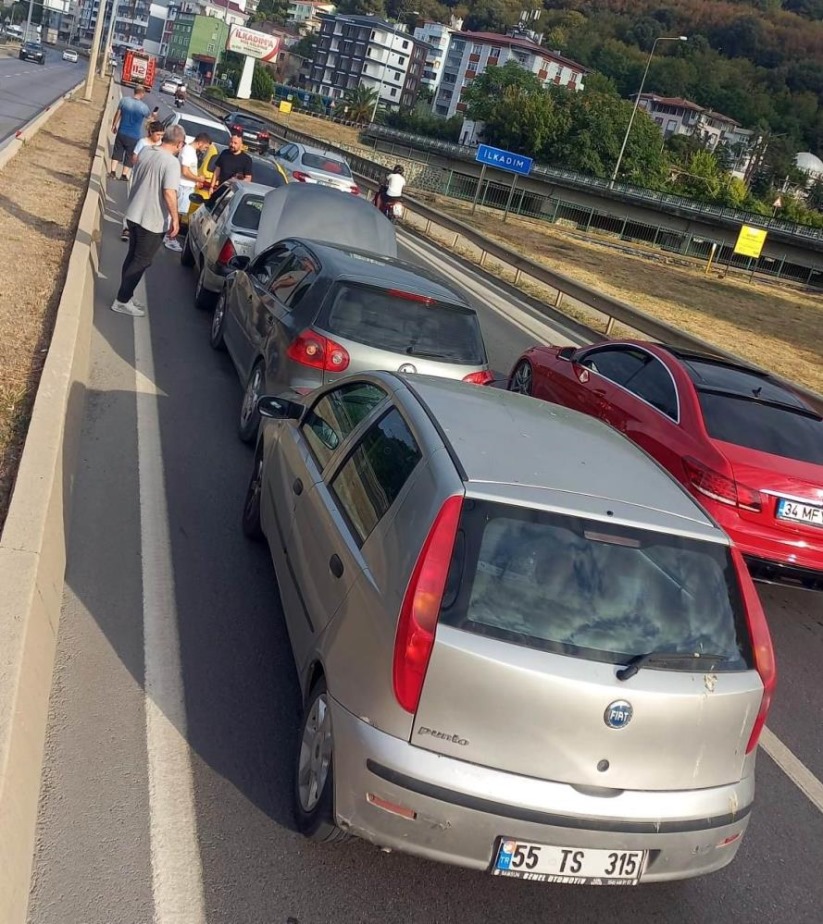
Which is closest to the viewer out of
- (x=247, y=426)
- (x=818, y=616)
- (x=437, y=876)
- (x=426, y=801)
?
(x=426, y=801)

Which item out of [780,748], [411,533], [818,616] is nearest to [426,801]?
[411,533]

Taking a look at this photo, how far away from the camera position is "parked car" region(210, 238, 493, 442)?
750 centimetres

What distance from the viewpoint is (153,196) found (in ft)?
34.1

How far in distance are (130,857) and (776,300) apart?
41942mm

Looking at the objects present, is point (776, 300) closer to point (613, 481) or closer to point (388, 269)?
point (388, 269)

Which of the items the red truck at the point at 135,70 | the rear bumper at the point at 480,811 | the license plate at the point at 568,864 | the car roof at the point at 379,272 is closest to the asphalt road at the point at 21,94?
the red truck at the point at 135,70

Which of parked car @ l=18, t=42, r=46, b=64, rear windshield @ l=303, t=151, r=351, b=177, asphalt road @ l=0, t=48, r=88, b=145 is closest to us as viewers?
rear windshield @ l=303, t=151, r=351, b=177

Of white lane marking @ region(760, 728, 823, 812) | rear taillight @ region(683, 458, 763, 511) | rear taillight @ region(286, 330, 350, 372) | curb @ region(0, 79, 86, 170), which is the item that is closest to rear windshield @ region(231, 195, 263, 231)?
rear taillight @ region(286, 330, 350, 372)

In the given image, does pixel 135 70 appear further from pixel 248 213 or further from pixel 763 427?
pixel 763 427

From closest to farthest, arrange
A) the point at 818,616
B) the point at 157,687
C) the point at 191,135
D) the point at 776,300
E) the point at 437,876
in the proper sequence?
1. the point at 437,876
2. the point at 157,687
3. the point at 818,616
4. the point at 191,135
5. the point at 776,300

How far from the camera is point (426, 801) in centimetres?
336

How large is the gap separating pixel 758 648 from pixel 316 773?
1.66m

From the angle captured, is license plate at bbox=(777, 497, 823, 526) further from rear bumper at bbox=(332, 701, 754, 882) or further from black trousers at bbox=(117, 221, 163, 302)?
black trousers at bbox=(117, 221, 163, 302)

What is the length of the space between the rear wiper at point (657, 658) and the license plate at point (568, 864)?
0.59 meters
